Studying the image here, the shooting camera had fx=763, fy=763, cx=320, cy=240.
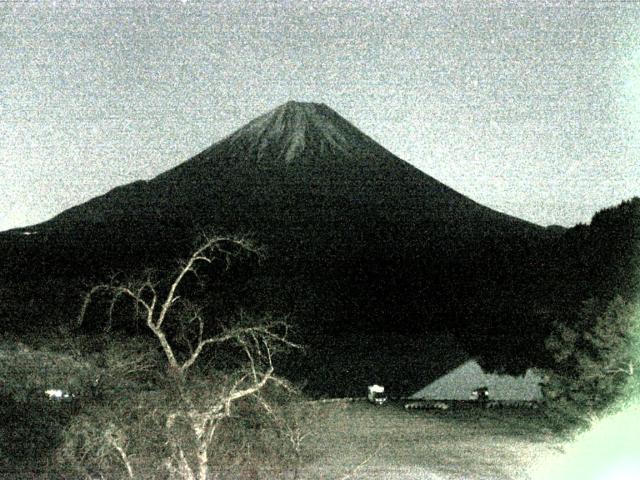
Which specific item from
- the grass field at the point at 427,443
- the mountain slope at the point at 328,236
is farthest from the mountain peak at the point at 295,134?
the grass field at the point at 427,443

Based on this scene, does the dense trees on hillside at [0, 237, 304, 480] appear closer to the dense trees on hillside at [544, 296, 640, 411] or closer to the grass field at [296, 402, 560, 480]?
the grass field at [296, 402, 560, 480]

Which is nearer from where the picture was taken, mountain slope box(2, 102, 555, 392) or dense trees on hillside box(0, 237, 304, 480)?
dense trees on hillside box(0, 237, 304, 480)

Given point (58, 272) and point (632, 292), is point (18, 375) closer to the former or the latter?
point (632, 292)

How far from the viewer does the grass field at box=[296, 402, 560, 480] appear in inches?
493

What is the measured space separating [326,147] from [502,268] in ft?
173

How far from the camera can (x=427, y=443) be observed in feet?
50.5

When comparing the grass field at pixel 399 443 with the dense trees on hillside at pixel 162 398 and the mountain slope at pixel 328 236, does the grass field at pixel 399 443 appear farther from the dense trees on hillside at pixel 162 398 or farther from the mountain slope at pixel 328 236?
the mountain slope at pixel 328 236

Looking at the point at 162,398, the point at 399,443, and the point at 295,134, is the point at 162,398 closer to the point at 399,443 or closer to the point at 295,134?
the point at 399,443

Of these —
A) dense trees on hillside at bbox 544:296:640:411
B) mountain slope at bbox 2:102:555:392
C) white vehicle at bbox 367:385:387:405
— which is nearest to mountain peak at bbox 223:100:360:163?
mountain slope at bbox 2:102:555:392

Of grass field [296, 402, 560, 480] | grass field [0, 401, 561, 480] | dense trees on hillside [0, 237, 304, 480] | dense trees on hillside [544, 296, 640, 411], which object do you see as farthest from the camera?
grass field [296, 402, 560, 480]

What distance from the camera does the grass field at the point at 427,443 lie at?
12531 mm

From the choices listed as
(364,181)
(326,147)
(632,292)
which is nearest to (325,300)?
(632,292)

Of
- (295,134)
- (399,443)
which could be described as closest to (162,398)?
(399,443)

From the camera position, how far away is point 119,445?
7.02 meters
